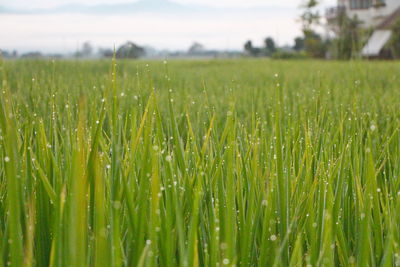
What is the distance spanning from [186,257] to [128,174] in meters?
0.33

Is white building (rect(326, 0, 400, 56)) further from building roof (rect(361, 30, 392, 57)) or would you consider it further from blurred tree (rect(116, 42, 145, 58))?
blurred tree (rect(116, 42, 145, 58))

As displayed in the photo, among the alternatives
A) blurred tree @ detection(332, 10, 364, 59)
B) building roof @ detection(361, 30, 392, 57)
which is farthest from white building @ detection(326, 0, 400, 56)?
blurred tree @ detection(332, 10, 364, 59)

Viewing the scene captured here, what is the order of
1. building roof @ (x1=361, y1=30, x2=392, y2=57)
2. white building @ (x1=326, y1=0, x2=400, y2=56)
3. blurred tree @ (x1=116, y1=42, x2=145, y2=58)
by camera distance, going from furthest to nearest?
white building @ (x1=326, y1=0, x2=400, y2=56)
building roof @ (x1=361, y1=30, x2=392, y2=57)
blurred tree @ (x1=116, y1=42, x2=145, y2=58)

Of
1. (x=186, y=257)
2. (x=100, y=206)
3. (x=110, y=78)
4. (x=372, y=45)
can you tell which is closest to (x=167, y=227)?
(x=186, y=257)

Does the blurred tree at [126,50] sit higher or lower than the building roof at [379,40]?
lower

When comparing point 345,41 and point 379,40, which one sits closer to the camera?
point 345,41

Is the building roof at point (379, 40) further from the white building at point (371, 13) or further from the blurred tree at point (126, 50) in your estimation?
the blurred tree at point (126, 50)

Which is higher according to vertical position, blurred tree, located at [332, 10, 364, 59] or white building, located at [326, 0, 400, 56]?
white building, located at [326, 0, 400, 56]

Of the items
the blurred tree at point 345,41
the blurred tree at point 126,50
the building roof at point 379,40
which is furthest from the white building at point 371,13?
the blurred tree at point 126,50

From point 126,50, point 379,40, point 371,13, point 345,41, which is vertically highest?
point 371,13

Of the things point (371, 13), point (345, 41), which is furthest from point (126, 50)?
point (371, 13)

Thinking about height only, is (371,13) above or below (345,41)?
above

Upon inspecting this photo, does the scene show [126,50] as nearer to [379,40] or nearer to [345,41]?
[345,41]

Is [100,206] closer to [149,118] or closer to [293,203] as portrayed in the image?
[149,118]
